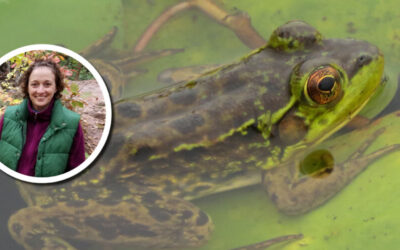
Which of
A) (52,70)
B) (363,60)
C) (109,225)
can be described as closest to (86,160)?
(109,225)

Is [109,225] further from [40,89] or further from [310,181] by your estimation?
[310,181]

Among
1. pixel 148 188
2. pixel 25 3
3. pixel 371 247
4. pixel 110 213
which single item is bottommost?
pixel 371 247

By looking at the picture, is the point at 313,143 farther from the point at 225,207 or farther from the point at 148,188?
the point at 148,188

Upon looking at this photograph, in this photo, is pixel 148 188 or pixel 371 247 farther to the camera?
pixel 148 188

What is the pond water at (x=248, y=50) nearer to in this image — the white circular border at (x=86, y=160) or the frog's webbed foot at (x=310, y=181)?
the frog's webbed foot at (x=310, y=181)

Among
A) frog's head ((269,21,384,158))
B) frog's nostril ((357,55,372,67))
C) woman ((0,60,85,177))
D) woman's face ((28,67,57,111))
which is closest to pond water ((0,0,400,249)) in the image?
frog's head ((269,21,384,158))

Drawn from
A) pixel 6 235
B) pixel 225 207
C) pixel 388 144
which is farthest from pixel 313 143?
pixel 6 235

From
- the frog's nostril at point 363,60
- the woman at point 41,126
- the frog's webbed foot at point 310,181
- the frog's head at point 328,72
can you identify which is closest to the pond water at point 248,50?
the frog's webbed foot at point 310,181

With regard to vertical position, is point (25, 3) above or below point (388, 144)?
above
